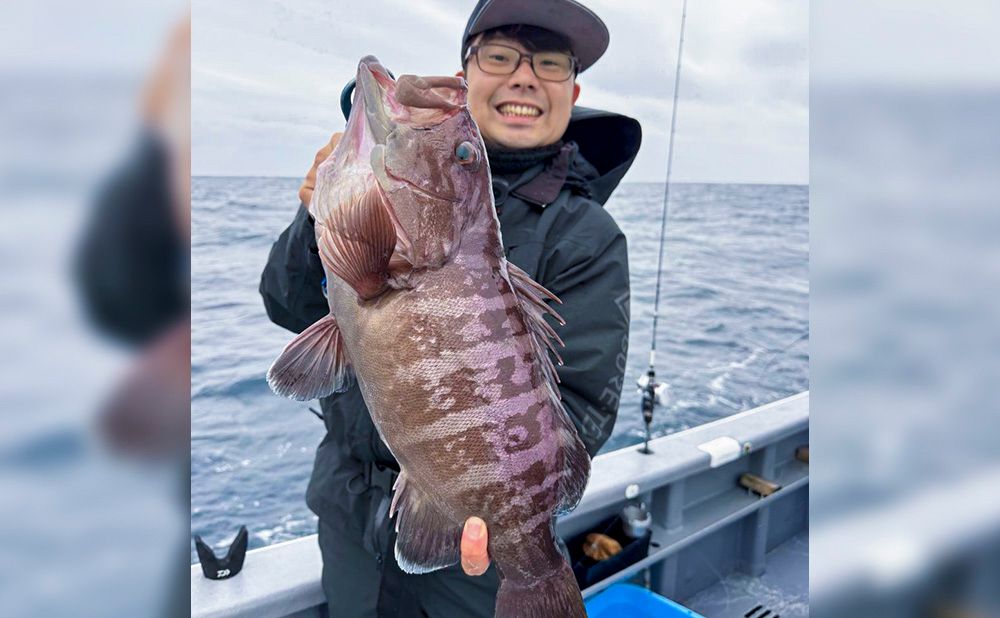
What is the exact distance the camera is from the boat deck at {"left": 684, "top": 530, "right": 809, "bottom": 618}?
389 centimetres

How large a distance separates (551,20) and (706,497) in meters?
3.22

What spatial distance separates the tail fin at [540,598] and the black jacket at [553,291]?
44 cm

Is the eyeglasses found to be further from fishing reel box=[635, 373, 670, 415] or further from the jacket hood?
fishing reel box=[635, 373, 670, 415]

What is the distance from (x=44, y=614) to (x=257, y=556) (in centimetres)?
235

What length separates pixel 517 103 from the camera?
2.11 m

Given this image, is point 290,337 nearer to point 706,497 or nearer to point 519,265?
point 706,497

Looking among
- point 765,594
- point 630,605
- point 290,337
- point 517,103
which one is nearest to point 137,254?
point 517,103

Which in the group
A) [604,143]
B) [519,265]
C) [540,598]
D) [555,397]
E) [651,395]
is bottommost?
[651,395]

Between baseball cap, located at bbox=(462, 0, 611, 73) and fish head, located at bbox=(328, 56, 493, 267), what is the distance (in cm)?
69

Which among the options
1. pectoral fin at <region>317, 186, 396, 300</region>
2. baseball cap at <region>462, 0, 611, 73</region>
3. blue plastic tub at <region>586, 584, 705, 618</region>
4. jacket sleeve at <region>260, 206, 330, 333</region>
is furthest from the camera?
blue plastic tub at <region>586, 584, 705, 618</region>

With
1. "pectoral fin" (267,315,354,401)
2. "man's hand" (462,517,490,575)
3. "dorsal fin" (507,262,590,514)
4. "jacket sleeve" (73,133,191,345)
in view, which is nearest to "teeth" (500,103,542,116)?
"dorsal fin" (507,262,590,514)

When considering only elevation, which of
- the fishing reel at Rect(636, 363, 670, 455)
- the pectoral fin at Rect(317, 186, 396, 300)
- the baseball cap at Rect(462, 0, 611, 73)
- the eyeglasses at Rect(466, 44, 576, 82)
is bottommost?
the fishing reel at Rect(636, 363, 670, 455)

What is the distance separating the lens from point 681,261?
1550 centimetres

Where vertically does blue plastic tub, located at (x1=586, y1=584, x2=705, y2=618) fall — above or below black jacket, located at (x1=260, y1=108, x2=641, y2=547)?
below
